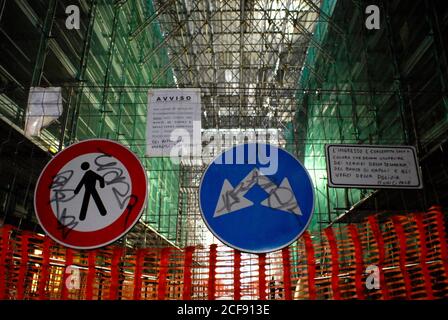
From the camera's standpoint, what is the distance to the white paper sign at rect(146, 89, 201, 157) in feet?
Result: 13.2

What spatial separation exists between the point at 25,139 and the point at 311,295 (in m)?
3.80

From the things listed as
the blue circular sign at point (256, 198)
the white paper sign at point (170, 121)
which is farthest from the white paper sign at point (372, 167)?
the white paper sign at point (170, 121)

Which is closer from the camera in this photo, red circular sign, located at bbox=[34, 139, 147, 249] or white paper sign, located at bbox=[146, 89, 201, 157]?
red circular sign, located at bbox=[34, 139, 147, 249]

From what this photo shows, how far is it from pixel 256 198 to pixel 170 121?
1.93 m

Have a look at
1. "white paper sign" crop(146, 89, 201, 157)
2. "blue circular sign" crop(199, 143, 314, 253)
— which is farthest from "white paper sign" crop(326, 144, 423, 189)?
"white paper sign" crop(146, 89, 201, 157)

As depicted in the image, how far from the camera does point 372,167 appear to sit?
3238mm

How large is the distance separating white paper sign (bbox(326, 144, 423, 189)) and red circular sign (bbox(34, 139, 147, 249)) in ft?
5.22

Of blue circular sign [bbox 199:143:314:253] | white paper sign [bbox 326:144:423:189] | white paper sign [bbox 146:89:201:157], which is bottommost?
blue circular sign [bbox 199:143:314:253]

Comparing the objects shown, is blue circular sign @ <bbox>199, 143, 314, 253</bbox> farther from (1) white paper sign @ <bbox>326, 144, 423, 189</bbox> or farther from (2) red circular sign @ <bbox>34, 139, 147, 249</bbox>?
(1) white paper sign @ <bbox>326, 144, 423, 189</bbox>

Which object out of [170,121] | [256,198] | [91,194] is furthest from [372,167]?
[91,194]

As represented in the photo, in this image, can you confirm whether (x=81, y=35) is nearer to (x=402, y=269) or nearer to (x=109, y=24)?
(x=109, y=24)

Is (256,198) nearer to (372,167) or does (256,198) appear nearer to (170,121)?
(372,167)

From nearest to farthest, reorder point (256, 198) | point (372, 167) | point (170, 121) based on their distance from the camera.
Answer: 1. point (256, 198)
2. point (372, 167)
3. point (170, 121)

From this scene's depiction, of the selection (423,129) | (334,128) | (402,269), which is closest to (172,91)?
(402,269)
